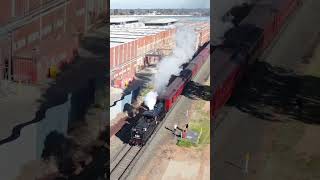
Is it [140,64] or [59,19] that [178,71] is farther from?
[59,19]

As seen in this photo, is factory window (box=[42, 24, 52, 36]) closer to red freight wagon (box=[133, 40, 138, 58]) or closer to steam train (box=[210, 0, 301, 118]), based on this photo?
red freight wagon (box=[133, 40, 138, 58])

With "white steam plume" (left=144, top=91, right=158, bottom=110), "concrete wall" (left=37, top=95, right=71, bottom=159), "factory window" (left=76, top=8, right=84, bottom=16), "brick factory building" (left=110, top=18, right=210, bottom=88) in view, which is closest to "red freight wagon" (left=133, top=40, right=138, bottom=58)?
"brick factory building" (left=110, top=18, right=210, bottom=88)

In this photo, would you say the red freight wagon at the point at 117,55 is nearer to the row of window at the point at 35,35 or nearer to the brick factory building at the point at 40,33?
the brick factory building at the point at 40,33

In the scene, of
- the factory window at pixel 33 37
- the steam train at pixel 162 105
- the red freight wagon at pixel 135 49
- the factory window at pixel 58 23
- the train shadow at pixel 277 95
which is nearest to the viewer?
the train shadow at pixel 277 95

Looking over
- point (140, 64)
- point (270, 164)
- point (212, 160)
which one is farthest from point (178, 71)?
point (270, 164)

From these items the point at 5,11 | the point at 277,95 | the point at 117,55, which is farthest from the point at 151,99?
the point at 5,11

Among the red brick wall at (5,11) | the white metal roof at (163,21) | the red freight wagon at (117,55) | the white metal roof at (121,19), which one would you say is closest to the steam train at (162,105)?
the white metal roof at (163,21)
